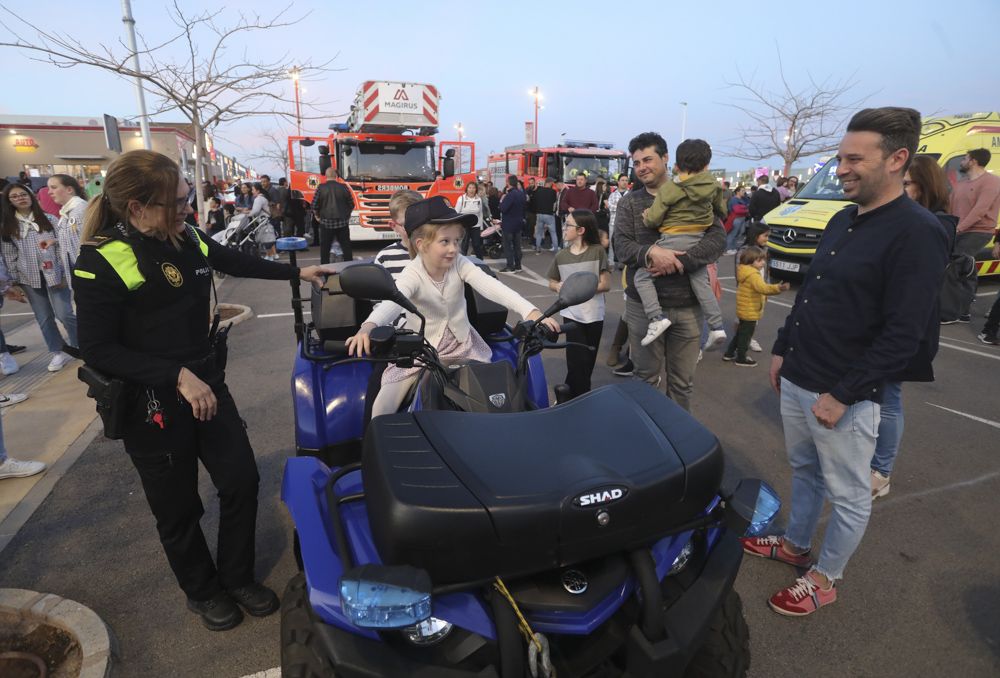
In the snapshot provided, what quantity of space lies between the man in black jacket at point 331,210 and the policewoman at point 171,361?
28.3 feet

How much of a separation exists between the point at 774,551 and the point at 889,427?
0.88 meters

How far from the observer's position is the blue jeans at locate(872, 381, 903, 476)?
2580 mm

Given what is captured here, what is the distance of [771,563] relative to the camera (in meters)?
2.99

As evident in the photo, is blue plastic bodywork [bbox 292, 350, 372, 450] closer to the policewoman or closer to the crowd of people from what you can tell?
the crowd of people

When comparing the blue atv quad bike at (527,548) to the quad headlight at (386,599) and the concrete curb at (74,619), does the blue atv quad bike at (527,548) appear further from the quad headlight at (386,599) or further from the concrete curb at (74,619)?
the concrete curb at (74,619)

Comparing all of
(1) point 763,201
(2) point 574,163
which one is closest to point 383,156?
(2) point 574,163

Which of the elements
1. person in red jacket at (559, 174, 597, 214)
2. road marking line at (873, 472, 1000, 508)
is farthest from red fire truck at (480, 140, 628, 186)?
road marking line at (873, 472, 1000, 508)

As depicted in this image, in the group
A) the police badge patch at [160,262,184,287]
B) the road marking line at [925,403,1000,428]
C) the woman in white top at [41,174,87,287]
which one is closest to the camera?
the police badge patch at [160,262,184,287]

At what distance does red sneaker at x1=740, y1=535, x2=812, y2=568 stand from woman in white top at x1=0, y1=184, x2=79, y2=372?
611 centimetres

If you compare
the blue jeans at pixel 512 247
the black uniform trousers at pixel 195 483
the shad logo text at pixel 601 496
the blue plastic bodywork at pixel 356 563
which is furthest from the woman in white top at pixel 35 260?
the blue jeans at pixel 512 247

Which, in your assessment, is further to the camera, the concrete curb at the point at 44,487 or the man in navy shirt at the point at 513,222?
the man in navy shirt at the point at 513,222

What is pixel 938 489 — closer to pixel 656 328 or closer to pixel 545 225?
pixel 656 328

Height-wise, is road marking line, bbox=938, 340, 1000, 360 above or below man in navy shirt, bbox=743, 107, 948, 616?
below

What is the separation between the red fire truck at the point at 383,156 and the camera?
553 inches
